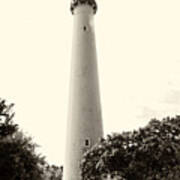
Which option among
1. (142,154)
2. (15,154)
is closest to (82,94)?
(142,154)

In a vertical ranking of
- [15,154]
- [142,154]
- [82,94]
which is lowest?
[15,154]

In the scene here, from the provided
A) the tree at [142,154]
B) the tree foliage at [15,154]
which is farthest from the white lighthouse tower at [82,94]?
the tree foliage at [15,154]

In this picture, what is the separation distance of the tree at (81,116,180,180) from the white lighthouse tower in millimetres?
7702

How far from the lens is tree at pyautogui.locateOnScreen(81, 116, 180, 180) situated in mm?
15445

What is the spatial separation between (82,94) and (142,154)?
496 inches

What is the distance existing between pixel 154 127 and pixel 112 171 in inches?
135

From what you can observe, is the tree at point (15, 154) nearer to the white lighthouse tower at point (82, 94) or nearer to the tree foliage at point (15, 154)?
the tree foliage at point (15, 154)

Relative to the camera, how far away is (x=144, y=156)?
628 inches

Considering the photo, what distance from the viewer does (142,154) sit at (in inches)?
630

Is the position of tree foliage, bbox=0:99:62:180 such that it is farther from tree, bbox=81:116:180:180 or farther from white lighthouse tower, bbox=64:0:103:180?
white lighthouse tower, bbox=64:0:103:180

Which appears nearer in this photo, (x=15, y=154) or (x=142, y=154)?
(x=15, y=154)

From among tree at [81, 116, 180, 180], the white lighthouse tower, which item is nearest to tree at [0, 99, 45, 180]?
tree at [81, 116, 180, 180]

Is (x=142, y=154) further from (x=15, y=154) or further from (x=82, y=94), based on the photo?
(x=82, y=94)

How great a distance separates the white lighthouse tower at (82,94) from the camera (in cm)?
2541
